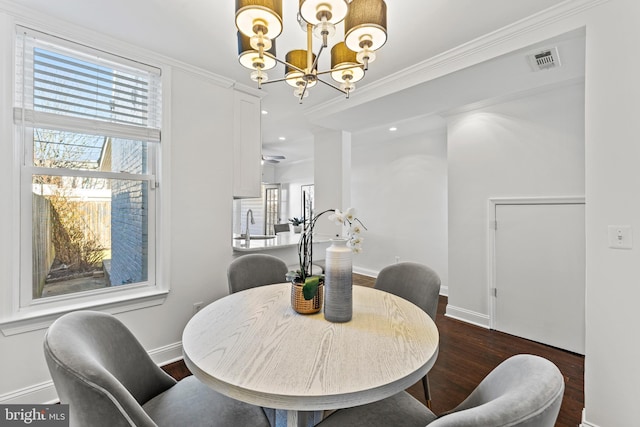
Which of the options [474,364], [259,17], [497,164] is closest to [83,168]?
[259,17]

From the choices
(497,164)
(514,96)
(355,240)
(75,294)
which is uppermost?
(514,96)

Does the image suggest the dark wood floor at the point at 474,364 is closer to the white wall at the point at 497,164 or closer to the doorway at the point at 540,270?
the doorway at the point at 540,270

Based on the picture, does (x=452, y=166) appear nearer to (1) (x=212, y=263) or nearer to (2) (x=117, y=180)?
(1) (x=212, y=263)

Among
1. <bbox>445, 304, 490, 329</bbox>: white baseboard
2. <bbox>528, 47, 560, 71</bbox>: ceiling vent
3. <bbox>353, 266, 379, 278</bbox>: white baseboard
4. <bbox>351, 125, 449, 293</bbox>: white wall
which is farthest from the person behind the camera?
<bbox>353, 266, 379, 278</bbox>: white baseboard

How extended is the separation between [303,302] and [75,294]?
72.2 inches

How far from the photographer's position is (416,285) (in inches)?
76.9

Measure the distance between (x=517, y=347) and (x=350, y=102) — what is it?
2.98m

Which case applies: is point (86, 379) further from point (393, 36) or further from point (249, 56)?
point (393, 36)

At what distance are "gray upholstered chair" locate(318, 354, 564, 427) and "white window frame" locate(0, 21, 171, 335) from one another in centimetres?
189

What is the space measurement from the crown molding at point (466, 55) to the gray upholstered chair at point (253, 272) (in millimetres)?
1868

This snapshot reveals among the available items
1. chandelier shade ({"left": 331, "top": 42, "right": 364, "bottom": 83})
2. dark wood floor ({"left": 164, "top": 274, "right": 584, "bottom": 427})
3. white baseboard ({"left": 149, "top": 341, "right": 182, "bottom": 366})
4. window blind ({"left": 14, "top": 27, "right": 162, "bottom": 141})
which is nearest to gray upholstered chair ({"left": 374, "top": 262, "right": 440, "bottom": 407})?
dark wood floor ({"left": 164, "top": 274, "right": 584, "bottom": 427})

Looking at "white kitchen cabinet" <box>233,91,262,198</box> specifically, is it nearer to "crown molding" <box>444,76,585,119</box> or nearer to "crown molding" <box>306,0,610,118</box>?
"crown molding" <box>306,0,610,118</box>

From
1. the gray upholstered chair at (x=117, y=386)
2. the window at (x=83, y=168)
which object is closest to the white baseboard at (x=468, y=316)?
the gray upholstered chair at (x=117, y=386)

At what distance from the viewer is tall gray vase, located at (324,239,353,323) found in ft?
4.22
